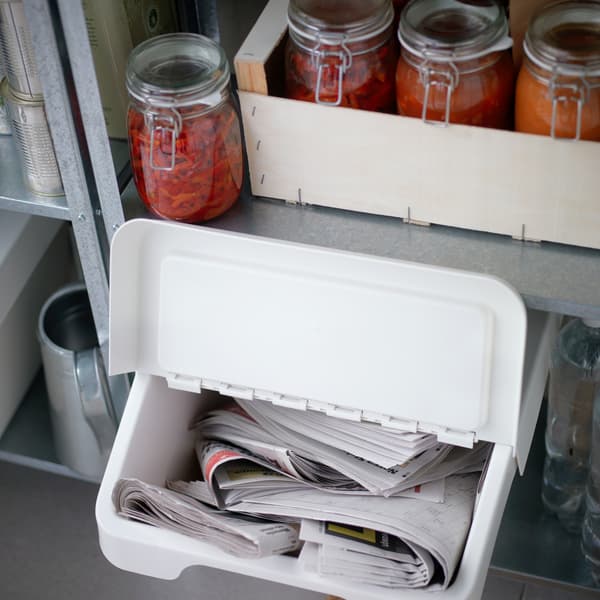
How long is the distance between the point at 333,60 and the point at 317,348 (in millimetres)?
278

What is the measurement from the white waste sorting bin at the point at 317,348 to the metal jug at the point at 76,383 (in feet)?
0.95

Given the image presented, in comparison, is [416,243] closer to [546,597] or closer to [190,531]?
[190,531]

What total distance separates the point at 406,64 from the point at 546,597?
78cm

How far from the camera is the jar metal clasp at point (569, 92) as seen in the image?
92 centimetres

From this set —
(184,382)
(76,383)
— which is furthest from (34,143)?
(76,383)

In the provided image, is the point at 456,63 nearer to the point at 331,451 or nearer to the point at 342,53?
the point at 342,53

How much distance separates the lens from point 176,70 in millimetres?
1029

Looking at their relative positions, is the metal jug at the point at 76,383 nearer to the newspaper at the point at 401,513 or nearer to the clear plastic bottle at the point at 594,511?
the newspaper at the point at 401,513

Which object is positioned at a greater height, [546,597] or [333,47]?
[333,47]

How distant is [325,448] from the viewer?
1.11 meters

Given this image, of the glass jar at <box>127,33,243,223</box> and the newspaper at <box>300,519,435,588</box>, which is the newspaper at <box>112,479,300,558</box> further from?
the glass jar at <box>127,33,243,223</box>

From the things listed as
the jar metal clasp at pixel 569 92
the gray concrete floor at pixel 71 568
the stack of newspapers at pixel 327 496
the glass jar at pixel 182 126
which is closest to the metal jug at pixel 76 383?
the gray concrete floor at pixel 71 568

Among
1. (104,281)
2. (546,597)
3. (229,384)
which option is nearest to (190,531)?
(229,384)

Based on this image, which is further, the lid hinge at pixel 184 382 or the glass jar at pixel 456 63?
the lid hinge at pixel 184 382
